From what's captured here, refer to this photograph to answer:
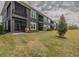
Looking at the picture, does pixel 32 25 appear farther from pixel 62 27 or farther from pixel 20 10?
pixel 62 27

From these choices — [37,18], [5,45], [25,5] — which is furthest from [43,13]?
[5,45]

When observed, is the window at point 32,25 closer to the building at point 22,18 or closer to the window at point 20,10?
the building at point 22,18

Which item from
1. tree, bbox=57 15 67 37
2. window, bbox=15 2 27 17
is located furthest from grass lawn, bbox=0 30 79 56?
window, bbox=15 2 27 17

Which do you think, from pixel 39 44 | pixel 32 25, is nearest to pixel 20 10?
pixel 32 25

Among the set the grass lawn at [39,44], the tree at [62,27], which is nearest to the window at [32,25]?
the grass lawn at [39,44]

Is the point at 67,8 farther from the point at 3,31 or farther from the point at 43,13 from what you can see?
the point at 3,31

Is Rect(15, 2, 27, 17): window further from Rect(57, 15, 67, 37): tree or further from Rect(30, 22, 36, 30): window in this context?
Rect(57, 15, 67, 37): tree
